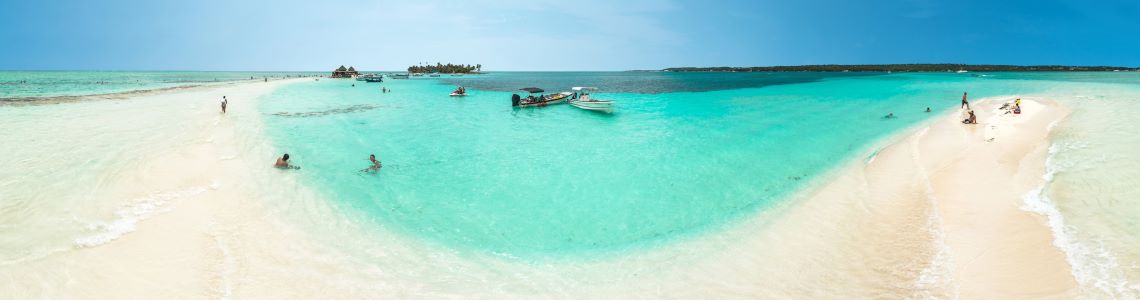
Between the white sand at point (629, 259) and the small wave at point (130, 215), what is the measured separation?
8cm

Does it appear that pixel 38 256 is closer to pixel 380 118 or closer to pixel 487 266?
pixel 487 266

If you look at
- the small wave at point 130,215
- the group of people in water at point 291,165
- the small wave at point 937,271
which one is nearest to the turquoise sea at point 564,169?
the group of people in water at point 291,165

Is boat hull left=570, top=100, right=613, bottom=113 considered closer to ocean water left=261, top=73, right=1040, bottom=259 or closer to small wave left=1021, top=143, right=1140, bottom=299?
ocean water left=261, top=73, right=1040, bottom=259

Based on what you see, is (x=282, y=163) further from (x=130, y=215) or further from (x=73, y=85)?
(x=73, y=85)

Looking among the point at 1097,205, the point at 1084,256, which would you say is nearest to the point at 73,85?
A: the point at 1084,256

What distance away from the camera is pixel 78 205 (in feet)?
35.3

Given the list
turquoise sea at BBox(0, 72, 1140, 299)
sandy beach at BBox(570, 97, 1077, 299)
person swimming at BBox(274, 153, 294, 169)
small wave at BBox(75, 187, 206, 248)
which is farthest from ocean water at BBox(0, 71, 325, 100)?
sandy beach at BBox(570, 97, 1077, 299)

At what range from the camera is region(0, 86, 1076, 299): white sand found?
7223mm

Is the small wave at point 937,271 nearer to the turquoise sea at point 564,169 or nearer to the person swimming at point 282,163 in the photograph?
the turquoise sea at point 564,169

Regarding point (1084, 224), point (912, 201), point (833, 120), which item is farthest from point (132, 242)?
point (833, 120)

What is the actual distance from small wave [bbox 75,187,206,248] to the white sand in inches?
3.1

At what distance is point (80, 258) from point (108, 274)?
1186 millimetres

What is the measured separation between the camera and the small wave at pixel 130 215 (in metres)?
8.83

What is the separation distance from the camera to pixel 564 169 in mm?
16234
